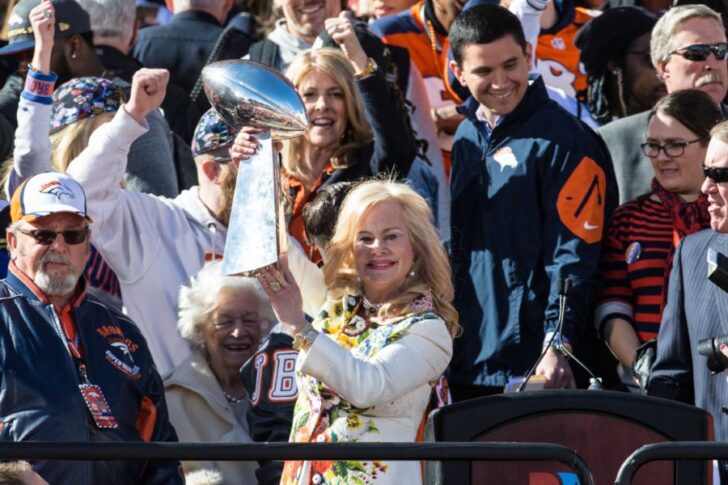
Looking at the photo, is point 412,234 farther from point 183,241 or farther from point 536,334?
point 183,241

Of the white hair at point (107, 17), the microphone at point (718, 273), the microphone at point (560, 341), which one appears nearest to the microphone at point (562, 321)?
the microphone at point (560, 341)

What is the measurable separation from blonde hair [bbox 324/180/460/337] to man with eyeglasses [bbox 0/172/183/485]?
84 cm

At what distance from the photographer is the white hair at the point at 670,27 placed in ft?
22.4

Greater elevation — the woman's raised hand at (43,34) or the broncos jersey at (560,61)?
the broncos jersey at (560,61)

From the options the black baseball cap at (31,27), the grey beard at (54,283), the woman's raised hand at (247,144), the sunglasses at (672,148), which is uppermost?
the black baseball cap at (31,27)

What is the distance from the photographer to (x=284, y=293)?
478cm

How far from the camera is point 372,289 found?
17.2 feet

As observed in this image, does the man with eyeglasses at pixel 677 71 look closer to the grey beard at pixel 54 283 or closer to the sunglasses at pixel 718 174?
the sunglasses at pixel 718 174

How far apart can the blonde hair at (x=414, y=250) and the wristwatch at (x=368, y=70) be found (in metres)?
1.09

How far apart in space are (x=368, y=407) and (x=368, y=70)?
1835 mm

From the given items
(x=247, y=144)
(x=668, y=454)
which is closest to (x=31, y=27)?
(x=247, y=144)

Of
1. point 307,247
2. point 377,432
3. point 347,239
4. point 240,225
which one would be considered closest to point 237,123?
point 240,225

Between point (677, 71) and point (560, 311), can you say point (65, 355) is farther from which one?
point (677, 71)

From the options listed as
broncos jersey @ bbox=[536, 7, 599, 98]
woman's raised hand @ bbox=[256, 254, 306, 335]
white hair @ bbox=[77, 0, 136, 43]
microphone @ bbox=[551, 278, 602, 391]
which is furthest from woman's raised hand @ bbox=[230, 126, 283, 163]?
broncos jersey @ bbox=[536, 7, 599, 98]
